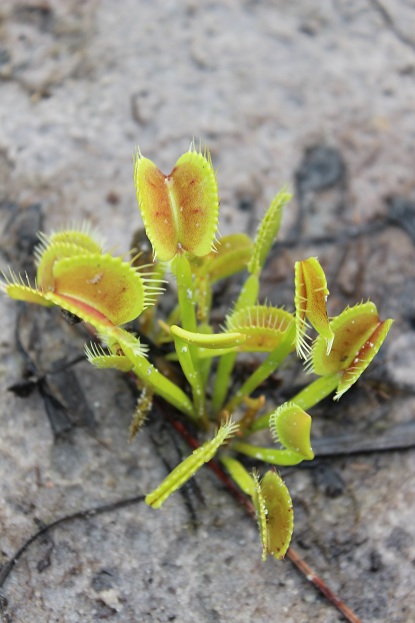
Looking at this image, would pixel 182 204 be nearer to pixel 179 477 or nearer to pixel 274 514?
pixel 179 477

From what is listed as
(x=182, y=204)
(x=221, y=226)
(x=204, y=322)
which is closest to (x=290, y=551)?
(x=204, y=322)

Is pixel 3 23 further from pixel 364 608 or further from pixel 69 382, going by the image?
pixel 364 608

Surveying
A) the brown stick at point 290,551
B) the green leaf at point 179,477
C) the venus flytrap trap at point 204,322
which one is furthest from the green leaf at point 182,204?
the brown stick at point 290,551

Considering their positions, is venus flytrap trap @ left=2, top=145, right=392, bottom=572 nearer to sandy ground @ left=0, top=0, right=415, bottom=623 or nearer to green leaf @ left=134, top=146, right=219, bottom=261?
green leaf @ left=134, top=146, right=219, bottom=261

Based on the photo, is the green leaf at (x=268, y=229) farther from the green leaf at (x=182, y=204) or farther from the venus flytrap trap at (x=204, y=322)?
the green leaf at (x=182, y=204)

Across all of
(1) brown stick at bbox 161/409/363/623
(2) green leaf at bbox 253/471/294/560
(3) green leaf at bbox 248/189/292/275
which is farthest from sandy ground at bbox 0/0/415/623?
(3) green leaf at bbox 248/189/292/275

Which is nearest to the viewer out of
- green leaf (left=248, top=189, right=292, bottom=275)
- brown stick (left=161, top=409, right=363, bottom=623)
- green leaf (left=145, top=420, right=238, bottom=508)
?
green leaf (left=145, top=420, right=238, bottom=508)

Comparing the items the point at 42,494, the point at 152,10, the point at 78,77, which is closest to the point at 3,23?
the point at 78,77
